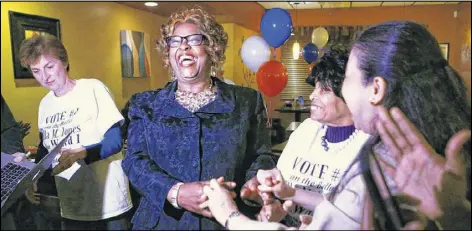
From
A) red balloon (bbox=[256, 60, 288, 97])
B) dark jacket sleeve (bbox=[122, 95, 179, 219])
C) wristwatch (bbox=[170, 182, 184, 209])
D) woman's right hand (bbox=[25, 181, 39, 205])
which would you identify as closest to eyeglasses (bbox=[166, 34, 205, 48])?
dark jacket sleeve (bbox=[122, 95, 179, 219])

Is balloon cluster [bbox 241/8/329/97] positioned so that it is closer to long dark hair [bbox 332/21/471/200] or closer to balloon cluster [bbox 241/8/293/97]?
balloon cluster [bbox 241/8/293/97]

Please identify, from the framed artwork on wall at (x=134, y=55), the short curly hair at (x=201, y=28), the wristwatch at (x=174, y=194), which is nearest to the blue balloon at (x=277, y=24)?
the framed artwork on wall at (x=134, y=55)

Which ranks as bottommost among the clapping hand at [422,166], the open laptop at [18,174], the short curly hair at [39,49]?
the open laptop at [18,174]

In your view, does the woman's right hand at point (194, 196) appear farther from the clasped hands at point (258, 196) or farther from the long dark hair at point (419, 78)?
the long dark hair at point (419, 78)

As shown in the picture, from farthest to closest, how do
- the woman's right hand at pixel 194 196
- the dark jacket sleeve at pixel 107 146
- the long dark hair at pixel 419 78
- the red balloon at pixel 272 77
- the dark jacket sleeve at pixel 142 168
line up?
the red balloon at pixel 272 77 → the dark jacket sleeve at pixel 107 146 → the dark jacket sleeve at pixel 142 168 → the woman's right hand at pixel 194 196 → the long dark hair at pixel 419 78

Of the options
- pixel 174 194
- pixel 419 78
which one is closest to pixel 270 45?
pixel 174 194

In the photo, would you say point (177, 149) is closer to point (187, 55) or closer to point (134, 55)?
point (187, 55)

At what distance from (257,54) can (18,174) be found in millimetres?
1400

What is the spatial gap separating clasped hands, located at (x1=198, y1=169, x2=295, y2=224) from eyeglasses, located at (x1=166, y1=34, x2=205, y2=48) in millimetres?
243

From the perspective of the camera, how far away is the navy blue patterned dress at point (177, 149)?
630 millimetres

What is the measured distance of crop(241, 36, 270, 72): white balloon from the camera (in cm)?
179

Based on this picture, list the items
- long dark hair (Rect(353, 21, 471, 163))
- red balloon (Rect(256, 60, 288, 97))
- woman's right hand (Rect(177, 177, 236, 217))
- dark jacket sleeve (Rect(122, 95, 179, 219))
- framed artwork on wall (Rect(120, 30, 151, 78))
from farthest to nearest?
red balloon (Rect(256, 60, 288, 97)) → framed artwork on wall (Rect(120, 30, 151, 78)) → dark jacket sleeve (Rect(122, 95, 179, 219)) → woman's right hand (Rect(177, 177, 236, 217)) → long dark hair (Rect(353, 21, 471, 163))

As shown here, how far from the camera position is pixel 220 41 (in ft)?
2.23

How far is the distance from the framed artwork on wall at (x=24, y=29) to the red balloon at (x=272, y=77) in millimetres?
859
